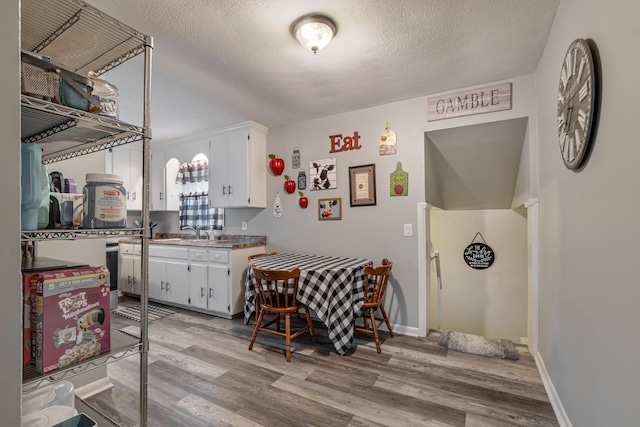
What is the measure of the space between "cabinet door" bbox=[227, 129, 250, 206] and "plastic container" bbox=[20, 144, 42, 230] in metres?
2.85

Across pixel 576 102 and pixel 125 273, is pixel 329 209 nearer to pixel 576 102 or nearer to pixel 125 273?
pixel 576 102

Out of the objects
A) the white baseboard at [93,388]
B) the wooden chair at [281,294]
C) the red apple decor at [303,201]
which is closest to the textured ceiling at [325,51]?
the red apple decor at [303,201]

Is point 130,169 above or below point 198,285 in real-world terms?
above

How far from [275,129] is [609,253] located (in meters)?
3.47

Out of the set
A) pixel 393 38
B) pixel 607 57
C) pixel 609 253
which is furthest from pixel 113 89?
pixel 609 253

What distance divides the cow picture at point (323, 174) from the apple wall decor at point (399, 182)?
0.65 m

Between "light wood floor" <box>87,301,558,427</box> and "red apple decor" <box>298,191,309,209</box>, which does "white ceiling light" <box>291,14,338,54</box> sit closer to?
"red apple decor" <box>298,191,309,209</box>

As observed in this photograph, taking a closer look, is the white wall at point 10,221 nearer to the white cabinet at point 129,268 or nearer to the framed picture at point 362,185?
the framed picture at point 362,185

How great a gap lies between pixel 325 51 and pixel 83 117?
66.6 inches

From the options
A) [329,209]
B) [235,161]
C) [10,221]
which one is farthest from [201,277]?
[10,221]

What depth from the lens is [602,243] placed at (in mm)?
1183

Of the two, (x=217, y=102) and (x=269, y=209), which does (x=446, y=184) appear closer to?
(x=269, y=209)

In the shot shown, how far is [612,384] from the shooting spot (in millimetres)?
1097

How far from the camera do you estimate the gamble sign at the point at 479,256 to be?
3.72 m
